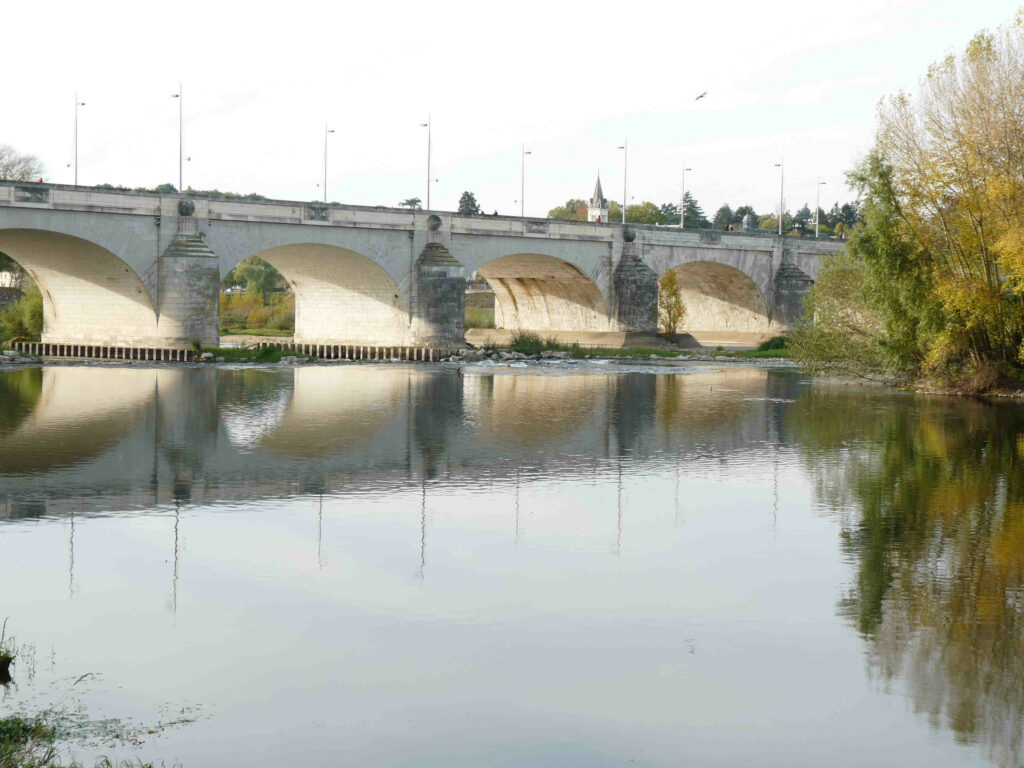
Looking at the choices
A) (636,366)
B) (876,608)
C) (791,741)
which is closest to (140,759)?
(791,741)

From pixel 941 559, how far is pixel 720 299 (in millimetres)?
68866

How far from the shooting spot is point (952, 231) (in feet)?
111

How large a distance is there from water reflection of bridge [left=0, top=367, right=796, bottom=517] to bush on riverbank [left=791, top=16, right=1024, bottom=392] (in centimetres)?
463

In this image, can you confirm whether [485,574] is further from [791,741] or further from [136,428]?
[136,428]

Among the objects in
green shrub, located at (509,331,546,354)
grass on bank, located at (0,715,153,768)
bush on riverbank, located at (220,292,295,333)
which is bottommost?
grass on bank, located at (0,715,153,768)

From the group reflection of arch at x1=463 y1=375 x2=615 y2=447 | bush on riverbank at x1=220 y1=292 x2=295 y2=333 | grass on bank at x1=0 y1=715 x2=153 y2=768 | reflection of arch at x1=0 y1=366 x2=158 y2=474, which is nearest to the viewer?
grass on bank at x1=0 y1=715 x2=153 y2=768

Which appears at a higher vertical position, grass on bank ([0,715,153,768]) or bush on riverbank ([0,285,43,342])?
bush on riverbank ([0,285,43,342])

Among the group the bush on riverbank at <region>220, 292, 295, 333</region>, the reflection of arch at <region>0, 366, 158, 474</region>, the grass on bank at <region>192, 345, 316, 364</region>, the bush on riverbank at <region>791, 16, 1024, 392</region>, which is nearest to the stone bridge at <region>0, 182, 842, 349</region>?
the grass on bank at <region>192, 345, 316, 364</region>

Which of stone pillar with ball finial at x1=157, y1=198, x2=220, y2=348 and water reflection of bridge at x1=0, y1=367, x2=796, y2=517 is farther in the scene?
stone pillar with ball finial at x1=157, y1=198, x2=220, y2=348

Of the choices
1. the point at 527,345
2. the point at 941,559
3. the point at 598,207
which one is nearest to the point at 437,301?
the point at 527,345

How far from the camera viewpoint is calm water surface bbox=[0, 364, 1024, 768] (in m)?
8.52

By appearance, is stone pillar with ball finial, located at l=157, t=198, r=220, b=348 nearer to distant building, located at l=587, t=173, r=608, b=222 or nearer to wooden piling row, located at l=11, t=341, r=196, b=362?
wooden piling row, located at l=11, t=341, r=196, b=362

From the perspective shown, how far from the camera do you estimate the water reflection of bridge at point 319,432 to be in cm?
1805

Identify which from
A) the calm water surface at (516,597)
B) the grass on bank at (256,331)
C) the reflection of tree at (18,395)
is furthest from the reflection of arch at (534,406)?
the grass on bank at (256,331)
